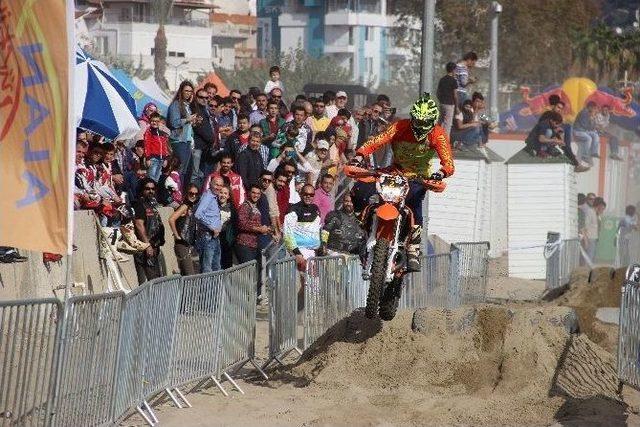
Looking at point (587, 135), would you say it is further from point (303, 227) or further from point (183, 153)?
point (303, 227)

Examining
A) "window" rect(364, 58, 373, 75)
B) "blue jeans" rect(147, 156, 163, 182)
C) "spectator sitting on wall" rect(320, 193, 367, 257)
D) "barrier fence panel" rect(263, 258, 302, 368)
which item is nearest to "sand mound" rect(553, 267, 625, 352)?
"spectator sitting on wall" rect(320, 193, 367, 257)

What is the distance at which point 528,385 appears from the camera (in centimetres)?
1361

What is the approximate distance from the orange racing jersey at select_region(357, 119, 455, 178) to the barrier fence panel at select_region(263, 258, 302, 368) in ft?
5.52

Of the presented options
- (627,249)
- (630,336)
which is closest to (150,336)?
A: (630,336)

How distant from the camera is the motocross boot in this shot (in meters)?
14.2

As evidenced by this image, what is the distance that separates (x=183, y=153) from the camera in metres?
21.1

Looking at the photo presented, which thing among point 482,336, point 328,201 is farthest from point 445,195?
point 482,336

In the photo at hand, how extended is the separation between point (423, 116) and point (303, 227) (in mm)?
5017

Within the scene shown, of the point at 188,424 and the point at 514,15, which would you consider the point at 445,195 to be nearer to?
the point at 188,424

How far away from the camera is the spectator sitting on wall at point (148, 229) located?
1809 cm

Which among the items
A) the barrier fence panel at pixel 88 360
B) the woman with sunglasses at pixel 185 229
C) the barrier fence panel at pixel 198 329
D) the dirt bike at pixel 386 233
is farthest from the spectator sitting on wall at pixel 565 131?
the barrier fence panel at pixel 88 360

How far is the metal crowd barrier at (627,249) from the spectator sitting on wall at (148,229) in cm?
1333

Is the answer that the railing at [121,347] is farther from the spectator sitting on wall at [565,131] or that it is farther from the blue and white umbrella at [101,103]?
the spectator sitting on wall at [565,131]

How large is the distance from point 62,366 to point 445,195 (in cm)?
1943
